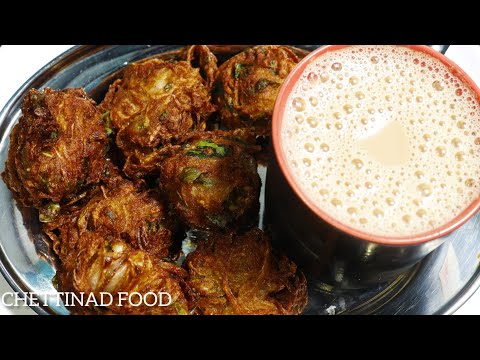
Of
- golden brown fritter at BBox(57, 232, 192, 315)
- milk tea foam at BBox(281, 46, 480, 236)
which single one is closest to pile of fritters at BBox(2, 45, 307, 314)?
golden brown fritter at BBox(57, 232, 192, 315)

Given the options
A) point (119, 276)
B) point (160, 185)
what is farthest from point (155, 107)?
point (119, 276)

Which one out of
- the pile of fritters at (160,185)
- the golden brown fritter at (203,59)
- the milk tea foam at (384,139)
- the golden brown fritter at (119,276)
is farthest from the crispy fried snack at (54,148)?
the milk tea foam at (384,139)

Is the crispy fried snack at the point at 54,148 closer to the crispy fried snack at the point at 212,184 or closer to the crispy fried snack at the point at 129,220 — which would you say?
the crispy fried snack at the point at 129,220

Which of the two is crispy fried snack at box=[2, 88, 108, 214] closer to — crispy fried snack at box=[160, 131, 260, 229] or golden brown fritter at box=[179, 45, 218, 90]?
crispy fried snack at box=[160, 131, 260, 229]

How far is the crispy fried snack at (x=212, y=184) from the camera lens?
1451 mm

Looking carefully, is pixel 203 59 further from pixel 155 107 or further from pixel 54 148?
pixel 54 148

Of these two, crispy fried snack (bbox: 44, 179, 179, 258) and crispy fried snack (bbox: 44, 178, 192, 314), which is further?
crispy fried snack (bbox: 44, 179, 179, 258)

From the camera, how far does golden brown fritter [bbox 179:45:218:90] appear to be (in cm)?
175

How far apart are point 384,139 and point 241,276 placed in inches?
21.9

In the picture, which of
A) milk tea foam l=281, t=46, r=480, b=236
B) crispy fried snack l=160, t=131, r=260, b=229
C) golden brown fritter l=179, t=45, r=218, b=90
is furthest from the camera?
golden brown fritter l=179, t=45, r=218, b=90

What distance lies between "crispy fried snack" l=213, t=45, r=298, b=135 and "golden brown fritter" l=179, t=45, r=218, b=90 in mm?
57

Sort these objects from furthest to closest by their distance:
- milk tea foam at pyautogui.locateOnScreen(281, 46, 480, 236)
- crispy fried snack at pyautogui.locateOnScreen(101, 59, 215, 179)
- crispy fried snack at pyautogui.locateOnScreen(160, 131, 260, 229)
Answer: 1. crispy fried snack at pyautogui.locateOnScreen(101, 59, 215, 179)
2. crispy fried snack at pyautogui.locateOnScreen(160, 131, 260, 229)
3. milk tea foam at pyautogui.locateOnScreen(281, 46, 480, 236)

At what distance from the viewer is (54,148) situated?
4.76 ft

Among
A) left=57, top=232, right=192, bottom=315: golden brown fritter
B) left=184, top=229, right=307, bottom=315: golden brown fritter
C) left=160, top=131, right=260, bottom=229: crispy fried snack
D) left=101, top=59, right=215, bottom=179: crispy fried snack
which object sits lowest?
left=184, top=229, right=307, bottom=315: golden brown fritter
